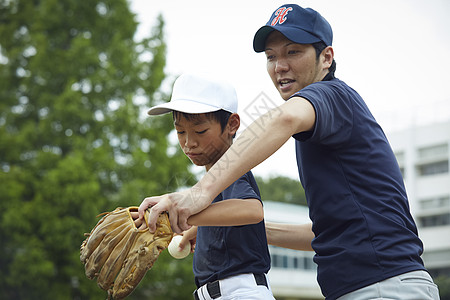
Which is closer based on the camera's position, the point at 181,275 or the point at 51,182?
the point at 51,182

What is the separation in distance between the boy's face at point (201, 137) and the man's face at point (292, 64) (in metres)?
0.41

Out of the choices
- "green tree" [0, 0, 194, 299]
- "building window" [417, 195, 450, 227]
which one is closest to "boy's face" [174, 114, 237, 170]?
"green tree" [0, 0, 194, 299]

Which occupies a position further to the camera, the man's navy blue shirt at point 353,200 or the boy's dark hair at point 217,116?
the boy's dark hair at point 217,116

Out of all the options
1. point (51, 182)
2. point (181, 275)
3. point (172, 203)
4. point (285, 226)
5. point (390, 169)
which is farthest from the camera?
point (181, 275)

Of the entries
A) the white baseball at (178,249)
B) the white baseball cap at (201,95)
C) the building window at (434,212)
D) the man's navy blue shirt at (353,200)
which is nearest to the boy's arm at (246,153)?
the man's navy blue shirt at (353,200)

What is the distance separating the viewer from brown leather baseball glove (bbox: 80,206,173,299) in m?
2.01

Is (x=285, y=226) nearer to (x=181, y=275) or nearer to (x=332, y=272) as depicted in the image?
(x=332, y=272)

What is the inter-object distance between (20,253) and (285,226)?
11379mm

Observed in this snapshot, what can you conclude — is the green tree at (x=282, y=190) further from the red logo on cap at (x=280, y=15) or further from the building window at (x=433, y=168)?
the red logo on cap at (x=280, y=15)

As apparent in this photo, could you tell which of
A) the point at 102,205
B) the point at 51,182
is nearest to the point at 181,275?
the point at 102,205

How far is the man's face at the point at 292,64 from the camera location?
2.29m

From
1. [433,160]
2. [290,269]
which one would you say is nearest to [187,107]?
[290,269]

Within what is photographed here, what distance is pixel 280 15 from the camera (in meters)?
2.35

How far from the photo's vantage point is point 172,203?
183 cm
